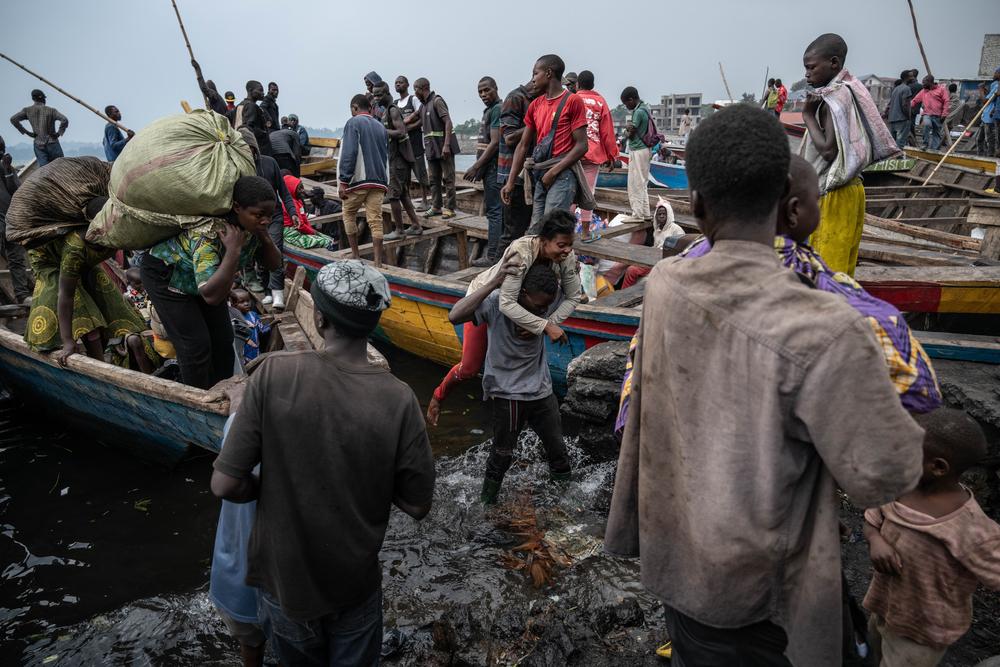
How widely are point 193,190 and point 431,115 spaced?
520cm

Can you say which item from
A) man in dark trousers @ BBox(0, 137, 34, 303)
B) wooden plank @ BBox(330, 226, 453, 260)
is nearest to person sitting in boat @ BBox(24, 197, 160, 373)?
wooden plank @ BBox(330, 226, 453, 260)

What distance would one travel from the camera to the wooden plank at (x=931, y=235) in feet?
20.7

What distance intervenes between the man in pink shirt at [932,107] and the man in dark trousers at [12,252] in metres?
17.9

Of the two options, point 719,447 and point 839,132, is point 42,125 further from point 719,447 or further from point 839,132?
point 719,447

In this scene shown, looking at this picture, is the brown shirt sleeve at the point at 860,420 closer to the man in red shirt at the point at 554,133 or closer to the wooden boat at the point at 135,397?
the wooden boat at the point at 135,397

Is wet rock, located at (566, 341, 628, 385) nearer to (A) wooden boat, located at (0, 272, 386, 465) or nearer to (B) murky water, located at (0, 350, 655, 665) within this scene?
(B) murky water, located at (0, 350, 655, 665)

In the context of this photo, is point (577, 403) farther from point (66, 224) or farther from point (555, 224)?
point (66, 224)

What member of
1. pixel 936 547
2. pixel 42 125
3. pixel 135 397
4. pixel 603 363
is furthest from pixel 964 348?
pixel 42 125

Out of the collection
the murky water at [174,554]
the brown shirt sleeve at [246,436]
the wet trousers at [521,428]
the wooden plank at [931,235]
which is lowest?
the murky water at [174,554]

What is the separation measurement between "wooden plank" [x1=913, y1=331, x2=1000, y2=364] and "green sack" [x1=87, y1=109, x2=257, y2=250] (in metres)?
4.40

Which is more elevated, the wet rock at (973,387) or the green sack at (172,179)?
the green sack at (172,179)

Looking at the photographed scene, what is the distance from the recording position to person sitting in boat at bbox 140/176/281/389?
3527 millimetres

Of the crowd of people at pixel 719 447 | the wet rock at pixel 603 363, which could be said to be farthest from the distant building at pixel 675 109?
the crowd of people at pixel 719 447

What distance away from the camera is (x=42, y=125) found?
438 inches
